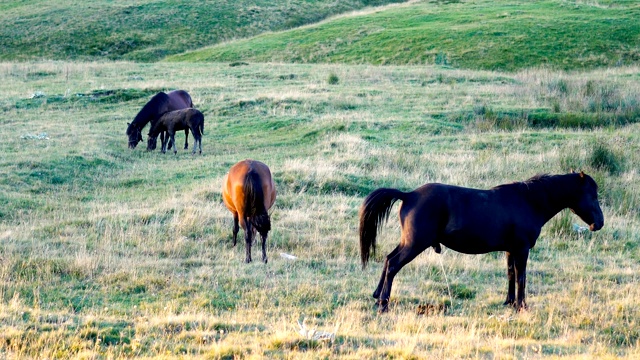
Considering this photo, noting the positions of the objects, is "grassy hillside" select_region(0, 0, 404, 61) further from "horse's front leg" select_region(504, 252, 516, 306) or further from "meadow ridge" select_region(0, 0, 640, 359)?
"horse's front leg" select_region(504, 252, 516, 306)

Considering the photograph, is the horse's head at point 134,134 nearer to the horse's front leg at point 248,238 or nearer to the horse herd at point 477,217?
the horse's front leg at point 248,238

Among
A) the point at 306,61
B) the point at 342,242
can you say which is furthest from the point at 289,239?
the point at 306,61

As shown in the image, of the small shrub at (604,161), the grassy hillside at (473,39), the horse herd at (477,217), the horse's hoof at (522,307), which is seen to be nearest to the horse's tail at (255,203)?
the horse herd at (477,217)

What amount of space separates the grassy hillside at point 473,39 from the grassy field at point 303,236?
14.1 metres

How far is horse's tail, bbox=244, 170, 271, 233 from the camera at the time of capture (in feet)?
32.1

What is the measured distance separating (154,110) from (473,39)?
27.3 meters

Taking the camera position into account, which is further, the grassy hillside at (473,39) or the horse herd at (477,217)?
the grassy hillside at (473,39)

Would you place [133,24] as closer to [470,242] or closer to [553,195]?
[553,195]

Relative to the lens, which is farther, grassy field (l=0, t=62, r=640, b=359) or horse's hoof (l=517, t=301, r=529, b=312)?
horse's hoof (l=517, t=301, r=529, b=312)

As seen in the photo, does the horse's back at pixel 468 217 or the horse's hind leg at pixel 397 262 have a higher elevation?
the horse's back at pixel 468 217

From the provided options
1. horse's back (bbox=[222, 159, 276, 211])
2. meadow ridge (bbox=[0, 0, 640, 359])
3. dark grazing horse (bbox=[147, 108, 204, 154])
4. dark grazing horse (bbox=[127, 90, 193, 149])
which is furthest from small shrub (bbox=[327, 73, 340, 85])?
horse's back (bbox=[222, 159, 276, 211])

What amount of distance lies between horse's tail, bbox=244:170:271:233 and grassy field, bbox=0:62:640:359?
59 cm

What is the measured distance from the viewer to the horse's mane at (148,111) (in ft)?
68.2

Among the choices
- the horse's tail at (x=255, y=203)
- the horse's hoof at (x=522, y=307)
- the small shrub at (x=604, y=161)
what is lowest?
the small shrub at (x=604, y=161)
